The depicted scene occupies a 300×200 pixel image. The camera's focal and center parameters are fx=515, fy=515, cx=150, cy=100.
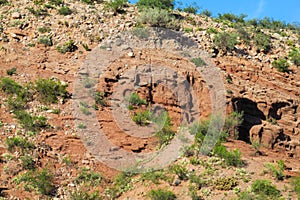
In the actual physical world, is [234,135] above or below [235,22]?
below

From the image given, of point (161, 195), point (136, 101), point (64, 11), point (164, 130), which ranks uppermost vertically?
point (64, 11)

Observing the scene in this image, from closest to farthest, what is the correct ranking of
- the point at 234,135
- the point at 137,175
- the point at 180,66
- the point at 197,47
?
the point at 137,175
the point at 234,135
the point at 180,66
the point at 197,47

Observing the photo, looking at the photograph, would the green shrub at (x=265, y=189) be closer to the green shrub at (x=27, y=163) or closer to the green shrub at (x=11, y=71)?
the green shrub at (x=27, y=163)

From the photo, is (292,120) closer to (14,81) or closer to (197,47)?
(197,47)

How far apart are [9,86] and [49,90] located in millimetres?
1623

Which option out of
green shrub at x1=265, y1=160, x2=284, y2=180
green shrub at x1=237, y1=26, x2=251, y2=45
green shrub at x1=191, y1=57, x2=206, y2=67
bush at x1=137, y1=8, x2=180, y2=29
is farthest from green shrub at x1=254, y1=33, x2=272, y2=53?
green shrub at x1=265, y1=160, x2=284, y2=180

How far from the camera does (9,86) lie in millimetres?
20562

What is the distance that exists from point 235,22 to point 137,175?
1889 centimetres

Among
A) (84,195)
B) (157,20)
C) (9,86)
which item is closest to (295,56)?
(157,20)

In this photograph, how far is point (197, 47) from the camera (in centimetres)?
2552

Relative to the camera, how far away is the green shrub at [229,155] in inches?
669

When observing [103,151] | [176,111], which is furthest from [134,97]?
[103,151]

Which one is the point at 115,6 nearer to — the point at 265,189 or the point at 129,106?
the point at 129,106

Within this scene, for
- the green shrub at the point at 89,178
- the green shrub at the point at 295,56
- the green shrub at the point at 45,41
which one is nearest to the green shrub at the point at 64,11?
the green shrub at the point at 45,41
